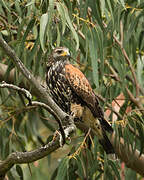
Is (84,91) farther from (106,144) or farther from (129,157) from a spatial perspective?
(129,157)

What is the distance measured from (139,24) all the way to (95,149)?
120 cm

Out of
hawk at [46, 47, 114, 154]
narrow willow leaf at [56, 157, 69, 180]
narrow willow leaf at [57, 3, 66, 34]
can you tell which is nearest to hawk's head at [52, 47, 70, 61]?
hawk at [46, 47, 114, 154]

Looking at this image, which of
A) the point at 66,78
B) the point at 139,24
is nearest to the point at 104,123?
the point at 66,78

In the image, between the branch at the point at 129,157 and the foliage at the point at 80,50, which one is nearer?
the foliage at the point at 80,50

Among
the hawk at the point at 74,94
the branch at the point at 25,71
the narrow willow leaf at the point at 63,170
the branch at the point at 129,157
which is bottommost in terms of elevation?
the branch at the point at 129,157

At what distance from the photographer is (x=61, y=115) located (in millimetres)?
2590

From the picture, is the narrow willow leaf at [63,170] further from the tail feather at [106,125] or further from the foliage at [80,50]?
the tail feather at [106,125]

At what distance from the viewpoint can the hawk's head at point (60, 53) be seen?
3540 mm

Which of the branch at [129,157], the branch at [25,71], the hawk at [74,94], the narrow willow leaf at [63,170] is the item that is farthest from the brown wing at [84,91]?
the branch at [25,71]

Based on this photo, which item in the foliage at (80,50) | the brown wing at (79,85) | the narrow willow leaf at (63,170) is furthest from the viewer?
the brown wing at (79,85)

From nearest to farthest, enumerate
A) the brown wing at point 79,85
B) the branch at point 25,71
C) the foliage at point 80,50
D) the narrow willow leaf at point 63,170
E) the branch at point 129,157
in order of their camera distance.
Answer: the branch at point 25,71, the foliage at point 80,50, the narrow willow leaf at point 63,170, the brown wing at point 79,85, the branch at point 129,157

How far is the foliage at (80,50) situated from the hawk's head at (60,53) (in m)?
0.12

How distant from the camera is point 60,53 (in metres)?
3.60

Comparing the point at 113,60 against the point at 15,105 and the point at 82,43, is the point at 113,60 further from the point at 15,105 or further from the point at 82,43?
the point at 15,105
